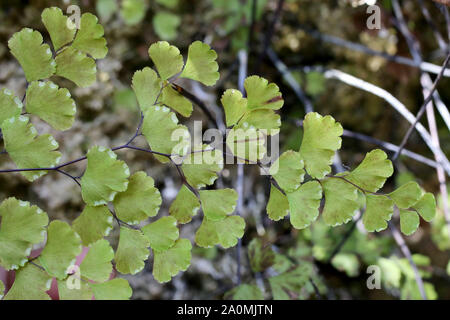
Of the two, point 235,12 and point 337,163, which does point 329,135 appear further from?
point 235,12

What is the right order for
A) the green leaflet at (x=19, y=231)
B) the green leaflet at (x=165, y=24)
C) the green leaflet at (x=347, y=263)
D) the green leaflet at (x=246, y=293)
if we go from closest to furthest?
the green leaflet at (x=19, y=231) < the green leaflet at (x=246, y=293) < the green leaflet at (x=347, y=263) < the green leaflet at (x=165, y=24)

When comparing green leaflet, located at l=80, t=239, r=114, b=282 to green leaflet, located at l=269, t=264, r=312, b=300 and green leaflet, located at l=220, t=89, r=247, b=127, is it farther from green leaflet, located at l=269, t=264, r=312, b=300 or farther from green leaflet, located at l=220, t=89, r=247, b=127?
green leaflet, located at l=269, t=264, r=312, b=300

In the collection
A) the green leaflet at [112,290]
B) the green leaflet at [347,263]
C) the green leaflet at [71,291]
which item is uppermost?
the green leaflet at [71,291]

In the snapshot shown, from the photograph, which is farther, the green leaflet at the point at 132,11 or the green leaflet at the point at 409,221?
the green leaflet at the point at 132,11

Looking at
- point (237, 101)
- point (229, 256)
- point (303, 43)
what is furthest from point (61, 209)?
point (303, 43)

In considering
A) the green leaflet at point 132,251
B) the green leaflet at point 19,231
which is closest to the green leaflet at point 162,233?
the green leaflet at point 132,251

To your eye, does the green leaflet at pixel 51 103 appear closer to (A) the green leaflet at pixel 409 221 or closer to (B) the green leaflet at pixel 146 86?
(B) the green leaflet at pixel 146 86

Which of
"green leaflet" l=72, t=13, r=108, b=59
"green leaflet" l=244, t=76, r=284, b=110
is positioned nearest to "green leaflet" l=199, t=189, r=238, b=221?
"green leaflet" l=244, t=76, r=284, b=110
